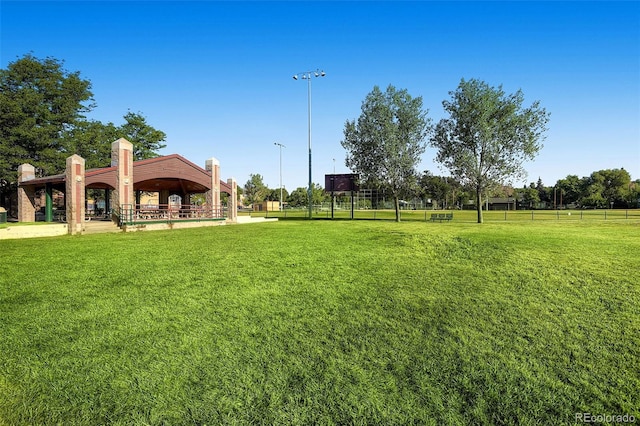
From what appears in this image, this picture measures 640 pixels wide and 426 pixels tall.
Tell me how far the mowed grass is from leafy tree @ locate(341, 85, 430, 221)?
25.5 meters

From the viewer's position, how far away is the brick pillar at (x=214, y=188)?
3052 cm

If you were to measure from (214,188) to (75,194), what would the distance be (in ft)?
38.0

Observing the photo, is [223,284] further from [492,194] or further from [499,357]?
[492,194]

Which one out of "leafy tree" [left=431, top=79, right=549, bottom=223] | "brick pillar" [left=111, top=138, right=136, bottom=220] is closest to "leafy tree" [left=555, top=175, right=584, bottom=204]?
"leafy tree" [left=431, top=79, right=549, bottom=223]

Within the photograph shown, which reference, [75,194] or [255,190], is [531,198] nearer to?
[255,190]

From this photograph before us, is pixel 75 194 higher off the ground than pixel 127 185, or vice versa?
pixel 127 185

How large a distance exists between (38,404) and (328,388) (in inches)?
148

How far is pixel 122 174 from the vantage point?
75.9 ft

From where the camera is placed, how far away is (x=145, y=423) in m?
4.07

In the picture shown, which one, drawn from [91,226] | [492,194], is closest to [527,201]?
[492,194]

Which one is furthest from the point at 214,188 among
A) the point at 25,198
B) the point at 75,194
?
the point at 25,198

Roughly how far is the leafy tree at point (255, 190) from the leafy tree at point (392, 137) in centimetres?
7820

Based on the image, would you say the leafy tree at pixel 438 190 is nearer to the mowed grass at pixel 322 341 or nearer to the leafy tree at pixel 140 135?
the leafy tree at pixel 140 135

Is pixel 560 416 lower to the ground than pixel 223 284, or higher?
lower
